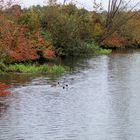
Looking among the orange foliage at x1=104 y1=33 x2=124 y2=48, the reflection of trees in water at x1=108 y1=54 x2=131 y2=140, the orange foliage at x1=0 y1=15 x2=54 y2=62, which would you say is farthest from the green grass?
the orange foliage at x1=104 y1=33 x2=124 y2=48

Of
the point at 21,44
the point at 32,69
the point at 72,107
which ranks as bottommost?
the point at 72,107

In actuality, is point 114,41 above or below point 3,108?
above

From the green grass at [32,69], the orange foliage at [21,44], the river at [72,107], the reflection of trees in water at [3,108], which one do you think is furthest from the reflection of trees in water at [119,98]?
the orange foliage at [21,44]

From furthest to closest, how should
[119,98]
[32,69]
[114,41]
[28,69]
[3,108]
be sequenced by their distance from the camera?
[114,41], [32,69], [28,69], [119,98], [3,108]

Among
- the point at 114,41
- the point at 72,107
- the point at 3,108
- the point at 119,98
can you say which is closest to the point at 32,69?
the point at 119,98

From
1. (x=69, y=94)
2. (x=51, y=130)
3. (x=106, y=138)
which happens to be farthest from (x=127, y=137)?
(x=69, y=94)

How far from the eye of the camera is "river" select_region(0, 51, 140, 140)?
52.7 ft

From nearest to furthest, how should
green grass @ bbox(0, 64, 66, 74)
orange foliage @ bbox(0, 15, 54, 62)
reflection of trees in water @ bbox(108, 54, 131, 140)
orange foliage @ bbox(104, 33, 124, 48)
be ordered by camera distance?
reflection of trees in water @ bbox(108, 54, 131, 140), orange foliage @ bbox(0, 15, 54, 62), green grass @ bbox(0, 64, 66, 74), orange foliage @ bbox(104, 33, 124, 48)

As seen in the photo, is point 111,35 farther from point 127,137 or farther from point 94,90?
point 127,137

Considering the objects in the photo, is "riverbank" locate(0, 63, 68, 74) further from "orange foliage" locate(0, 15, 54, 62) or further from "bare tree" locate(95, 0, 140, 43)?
"bare tree" locate(95, 0, 140, 43)

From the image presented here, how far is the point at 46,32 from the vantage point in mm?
45406

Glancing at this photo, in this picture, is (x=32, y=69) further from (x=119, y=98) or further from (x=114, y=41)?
(x=114, y=41)

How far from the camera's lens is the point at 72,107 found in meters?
20.4

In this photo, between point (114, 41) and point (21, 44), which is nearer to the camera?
point (21, 44)
